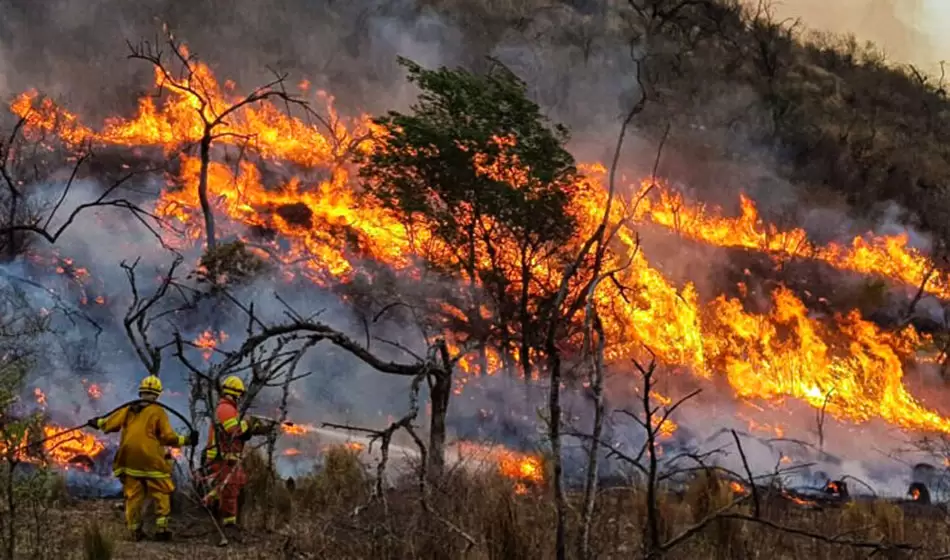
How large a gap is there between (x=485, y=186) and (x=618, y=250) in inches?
276

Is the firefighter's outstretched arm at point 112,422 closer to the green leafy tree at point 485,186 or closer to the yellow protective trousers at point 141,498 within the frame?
the yellow protective trousers at point 141,498

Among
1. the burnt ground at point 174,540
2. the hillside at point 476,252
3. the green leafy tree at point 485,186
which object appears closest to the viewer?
the burnt ground at point 174,540

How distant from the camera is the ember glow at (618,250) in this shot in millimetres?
19344

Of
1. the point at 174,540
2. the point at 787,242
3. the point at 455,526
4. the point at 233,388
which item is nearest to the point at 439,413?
the point at 455,526

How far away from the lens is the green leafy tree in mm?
15766

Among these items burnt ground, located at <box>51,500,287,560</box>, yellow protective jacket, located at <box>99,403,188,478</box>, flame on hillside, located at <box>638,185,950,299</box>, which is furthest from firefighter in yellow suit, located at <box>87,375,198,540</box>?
flame on hillside, located at <box>638,185,950,299</box>

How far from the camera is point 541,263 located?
17453mm

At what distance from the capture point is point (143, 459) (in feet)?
24.8

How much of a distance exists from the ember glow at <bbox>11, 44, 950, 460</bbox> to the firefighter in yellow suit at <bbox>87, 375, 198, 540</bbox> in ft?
32.0

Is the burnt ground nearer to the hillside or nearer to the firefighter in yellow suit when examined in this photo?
the hillside

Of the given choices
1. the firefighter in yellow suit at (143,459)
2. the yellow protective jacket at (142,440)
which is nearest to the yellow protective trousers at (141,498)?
the firefighter in yellow suit at (143,459)

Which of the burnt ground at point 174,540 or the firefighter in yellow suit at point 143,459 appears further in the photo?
the firefighter in yellow suit at point 143,459

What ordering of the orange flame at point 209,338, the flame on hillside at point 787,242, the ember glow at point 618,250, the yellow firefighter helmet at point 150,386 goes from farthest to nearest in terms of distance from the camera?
the flame on hillside at point 787,242
the ember glow at point 618,250
the orange flame at point 209,338
the yellow firefighter helmet at point 150,386

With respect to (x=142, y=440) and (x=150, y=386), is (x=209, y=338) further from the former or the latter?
(x=150, y=386)
